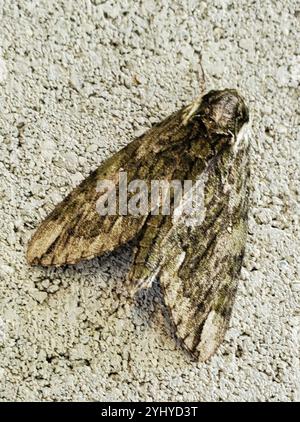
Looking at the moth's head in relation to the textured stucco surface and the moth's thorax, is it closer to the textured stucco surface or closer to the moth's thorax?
the moth's thorax

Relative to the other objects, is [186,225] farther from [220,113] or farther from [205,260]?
[220,113]

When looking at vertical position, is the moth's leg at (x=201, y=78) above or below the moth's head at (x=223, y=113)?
above

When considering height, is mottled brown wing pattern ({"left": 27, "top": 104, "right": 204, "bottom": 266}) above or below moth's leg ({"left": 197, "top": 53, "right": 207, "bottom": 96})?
below

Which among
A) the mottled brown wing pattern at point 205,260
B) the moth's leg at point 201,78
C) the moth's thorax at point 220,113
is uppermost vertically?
the moth's leg at point 201,78

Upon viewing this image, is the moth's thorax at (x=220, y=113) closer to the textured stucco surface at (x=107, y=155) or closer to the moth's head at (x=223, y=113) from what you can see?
the moth's head at (x=223, y=113)

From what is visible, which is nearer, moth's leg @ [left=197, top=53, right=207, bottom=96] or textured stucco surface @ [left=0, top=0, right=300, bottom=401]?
textured stucco surface @ [left=0, top=0, right=300, bottom=401]

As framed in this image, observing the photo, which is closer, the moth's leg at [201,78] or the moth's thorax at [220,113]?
the moth's thorax at [220,113]

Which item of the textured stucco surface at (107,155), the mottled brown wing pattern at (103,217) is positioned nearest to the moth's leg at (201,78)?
the textured stucco surface at (107,155)

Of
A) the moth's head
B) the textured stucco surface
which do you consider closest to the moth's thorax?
the moth's head

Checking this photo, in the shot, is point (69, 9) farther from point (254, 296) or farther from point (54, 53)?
point (254, 296)
